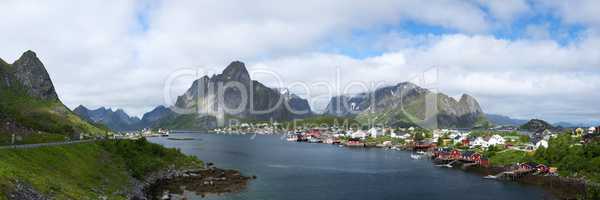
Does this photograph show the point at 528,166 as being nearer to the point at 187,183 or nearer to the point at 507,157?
the point at 507,157

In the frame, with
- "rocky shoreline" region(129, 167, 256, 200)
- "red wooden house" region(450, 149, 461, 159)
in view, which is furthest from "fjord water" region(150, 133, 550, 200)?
Answer: "red wooden house" region(450, 149, 461, 159)

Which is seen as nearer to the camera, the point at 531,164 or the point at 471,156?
the point at 531,164

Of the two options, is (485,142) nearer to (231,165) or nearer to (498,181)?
(498,181)

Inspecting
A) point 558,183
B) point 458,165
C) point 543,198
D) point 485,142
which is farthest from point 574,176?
point 485,142

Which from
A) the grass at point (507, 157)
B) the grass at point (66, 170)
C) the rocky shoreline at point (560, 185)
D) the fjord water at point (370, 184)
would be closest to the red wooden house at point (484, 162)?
the grass at point (507, 157)

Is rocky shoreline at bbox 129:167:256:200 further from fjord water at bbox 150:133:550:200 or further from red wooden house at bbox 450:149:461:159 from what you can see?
red wooden house at bbox 450:149:461:159

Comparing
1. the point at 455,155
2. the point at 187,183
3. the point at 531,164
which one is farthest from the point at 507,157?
the point at 187,183

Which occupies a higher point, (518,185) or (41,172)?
(41,172)
